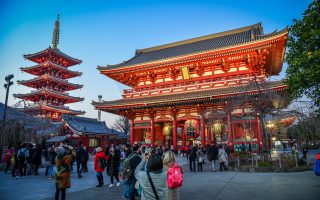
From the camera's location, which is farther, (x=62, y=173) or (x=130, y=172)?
(x=130, y=172)

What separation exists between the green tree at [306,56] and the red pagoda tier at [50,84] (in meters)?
38.7

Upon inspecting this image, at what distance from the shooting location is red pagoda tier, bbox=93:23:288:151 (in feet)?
62.6

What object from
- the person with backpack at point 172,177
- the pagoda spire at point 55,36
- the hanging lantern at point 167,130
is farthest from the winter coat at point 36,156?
the pagoda spire at point 55,36

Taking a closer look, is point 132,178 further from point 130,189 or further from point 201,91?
point 201,91

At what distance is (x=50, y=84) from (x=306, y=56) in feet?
140

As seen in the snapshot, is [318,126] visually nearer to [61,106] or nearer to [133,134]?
[133,134]

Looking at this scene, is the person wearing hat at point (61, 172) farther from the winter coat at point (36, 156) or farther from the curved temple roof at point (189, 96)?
the curved temple roof at point (189, 96)

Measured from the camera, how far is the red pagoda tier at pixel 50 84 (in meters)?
40.4

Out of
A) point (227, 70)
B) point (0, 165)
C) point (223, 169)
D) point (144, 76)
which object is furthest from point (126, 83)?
point (223, 169)

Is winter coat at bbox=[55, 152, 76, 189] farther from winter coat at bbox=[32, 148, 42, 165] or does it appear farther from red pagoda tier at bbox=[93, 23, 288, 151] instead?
red pagoda tier at bbox=[93, 23, 288, 151]

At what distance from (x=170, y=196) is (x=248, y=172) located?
881 cm

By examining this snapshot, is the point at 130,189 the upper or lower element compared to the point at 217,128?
lower

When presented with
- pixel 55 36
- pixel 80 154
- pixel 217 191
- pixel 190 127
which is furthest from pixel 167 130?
pixel 55 36

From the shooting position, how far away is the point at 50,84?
4247 cm
